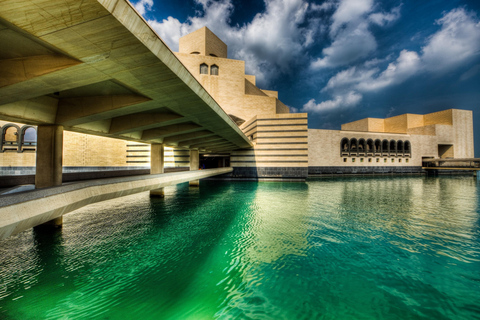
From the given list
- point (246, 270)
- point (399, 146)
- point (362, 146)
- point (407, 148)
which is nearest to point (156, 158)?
point (246, 270)

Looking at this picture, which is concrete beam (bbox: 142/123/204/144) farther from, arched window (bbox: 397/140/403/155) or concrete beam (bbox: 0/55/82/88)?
arched window (bbox: 397/140/403/155)

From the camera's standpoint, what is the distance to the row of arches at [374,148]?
118 ft

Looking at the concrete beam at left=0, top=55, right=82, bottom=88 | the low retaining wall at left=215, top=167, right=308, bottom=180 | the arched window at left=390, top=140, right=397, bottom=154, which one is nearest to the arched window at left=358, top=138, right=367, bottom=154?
the arched window at left=390, top=140, right=397, bottom=154

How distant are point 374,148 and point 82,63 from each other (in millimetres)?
43616

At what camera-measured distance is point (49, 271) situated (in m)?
3.66

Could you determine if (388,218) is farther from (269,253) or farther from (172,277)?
(172,277)

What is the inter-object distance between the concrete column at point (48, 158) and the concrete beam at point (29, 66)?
318 centimetres

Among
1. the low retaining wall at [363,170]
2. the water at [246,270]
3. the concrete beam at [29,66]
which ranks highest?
the concrete beam at [29,66]

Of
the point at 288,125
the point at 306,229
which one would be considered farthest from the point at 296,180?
the point at 306,229

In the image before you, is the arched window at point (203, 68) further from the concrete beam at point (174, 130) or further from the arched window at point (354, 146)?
the arched window at point (354, 146)

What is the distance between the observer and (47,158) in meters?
5.80

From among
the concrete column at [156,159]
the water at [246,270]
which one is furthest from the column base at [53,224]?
the concrete column at [156,159]

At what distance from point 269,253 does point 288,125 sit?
18.6 meters

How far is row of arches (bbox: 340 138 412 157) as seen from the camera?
36.1 m
